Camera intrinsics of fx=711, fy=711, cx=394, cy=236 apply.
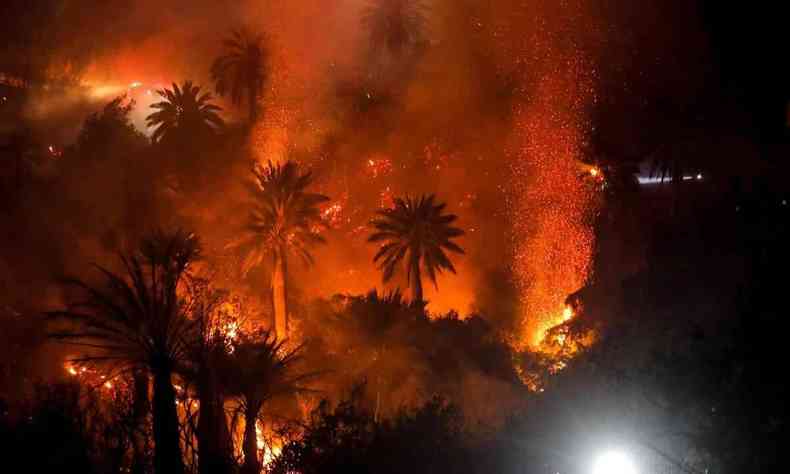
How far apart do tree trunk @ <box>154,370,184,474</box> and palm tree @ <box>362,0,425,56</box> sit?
42.3m

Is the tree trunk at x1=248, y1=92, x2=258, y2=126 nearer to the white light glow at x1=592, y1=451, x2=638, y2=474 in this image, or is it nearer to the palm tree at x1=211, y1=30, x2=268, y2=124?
the palm tree at x1=211, y1=30, x2=268, y2=124

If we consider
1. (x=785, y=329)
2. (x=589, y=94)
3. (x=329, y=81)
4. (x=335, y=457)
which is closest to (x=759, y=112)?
(x=589, y=94)

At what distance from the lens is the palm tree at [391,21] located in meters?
49.9

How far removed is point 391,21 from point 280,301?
881 inches

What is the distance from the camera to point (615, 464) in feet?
65.5

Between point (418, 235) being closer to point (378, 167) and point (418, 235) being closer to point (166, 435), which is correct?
point (378, 167)

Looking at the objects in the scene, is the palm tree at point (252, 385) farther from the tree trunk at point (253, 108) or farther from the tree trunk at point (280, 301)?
the tree trunk at point (253, 108)

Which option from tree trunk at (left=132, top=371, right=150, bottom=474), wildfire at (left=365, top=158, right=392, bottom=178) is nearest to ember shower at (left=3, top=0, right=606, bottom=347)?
wildfire at (left=365, top=158, right=392, bottom=178)

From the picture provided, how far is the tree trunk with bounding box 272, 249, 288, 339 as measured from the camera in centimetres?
3764

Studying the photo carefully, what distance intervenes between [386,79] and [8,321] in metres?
33.3

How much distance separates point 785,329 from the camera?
1309 centimetres

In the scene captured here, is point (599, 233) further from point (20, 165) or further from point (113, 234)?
point (20, 165)

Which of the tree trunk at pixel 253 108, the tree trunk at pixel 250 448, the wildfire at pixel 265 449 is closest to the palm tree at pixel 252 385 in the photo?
the tree trunk at pixel 250 448

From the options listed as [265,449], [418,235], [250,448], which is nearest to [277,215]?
[418,235]
